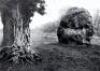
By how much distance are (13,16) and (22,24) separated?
1108 mm

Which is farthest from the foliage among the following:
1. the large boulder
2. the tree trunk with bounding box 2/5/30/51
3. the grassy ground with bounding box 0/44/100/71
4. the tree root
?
the large boulder

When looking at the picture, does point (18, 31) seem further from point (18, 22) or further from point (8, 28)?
point (8, 28)

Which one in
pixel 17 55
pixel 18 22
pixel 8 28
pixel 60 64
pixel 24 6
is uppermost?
pixel 24 6

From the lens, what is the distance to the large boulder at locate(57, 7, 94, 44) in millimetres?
25266

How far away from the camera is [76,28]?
85.3 ft

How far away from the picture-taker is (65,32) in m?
26.1

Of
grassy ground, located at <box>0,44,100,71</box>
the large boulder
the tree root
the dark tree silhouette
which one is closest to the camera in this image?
grassy ground, located at <box>0,44,100,71</box>

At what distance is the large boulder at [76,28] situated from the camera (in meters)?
25.3

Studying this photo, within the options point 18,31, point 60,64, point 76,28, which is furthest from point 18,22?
point 76,28

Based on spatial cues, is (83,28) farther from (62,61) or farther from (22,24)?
(22,24)

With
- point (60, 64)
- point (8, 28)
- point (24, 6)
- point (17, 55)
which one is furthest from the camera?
point (8, 28)

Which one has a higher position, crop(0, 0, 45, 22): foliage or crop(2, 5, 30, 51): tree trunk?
crop(0, 0, 45, 22): foliage

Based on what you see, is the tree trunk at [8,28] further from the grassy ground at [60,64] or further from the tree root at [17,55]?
the grassy ground at [60,64]

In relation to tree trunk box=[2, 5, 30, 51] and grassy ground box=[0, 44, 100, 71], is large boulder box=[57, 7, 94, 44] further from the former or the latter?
tree trunk box=[2, 5, 30, 51]
